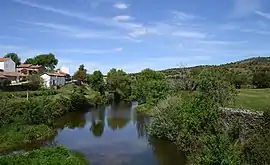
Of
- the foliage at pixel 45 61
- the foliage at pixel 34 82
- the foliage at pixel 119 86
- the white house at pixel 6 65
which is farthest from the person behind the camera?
the foliage at pixel 45 61

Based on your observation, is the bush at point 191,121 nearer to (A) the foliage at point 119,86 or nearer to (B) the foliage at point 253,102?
(B) the foliage at point 253,102

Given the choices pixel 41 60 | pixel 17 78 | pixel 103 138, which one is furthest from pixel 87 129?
pixel 41 60

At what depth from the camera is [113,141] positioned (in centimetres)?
3788

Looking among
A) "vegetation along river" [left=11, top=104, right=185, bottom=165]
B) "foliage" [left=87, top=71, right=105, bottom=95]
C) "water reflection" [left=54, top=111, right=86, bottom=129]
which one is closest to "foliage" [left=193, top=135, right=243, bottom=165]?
"vegetation along river" [left=11, top=104, right=185, bottom=165]

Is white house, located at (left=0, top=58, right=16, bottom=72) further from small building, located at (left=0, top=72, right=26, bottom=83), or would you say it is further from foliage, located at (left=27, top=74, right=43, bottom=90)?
foliage, located at (left=27, top=74, right=43, bottom=90)

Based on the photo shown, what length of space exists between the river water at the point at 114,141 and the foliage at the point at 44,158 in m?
2.86

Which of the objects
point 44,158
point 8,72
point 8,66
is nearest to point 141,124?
point 44,158

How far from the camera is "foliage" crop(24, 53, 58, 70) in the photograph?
398 feet

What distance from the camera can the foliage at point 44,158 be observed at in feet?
77.6

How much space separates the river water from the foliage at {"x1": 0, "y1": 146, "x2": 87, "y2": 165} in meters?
2.86

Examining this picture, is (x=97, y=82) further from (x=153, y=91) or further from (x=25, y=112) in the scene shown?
(x=25, y=112)

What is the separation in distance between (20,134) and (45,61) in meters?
89.7

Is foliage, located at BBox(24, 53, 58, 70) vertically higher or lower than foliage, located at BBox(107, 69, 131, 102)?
higher

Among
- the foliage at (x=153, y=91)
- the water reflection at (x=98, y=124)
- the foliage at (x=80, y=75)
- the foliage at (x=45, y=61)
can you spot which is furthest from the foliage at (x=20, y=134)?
the foliage at (x=45, y=61)
